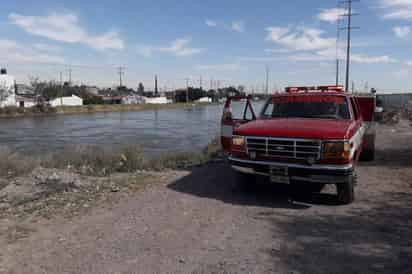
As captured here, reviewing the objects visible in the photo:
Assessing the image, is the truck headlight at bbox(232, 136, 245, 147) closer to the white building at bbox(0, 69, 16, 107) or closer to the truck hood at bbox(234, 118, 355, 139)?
the truck hood at bbox(234, 118, 355, 139)

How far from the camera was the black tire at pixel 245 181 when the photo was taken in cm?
655

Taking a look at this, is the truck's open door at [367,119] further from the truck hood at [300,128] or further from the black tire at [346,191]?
the black tire at [346,191]

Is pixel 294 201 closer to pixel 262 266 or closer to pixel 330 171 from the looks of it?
pixel 330 171

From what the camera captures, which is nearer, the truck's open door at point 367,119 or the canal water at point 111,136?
the truck's open door at point 367,119

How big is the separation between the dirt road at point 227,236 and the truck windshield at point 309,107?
1.48m

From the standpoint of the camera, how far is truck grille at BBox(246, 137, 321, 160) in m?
5.46

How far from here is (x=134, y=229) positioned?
4.81 metres

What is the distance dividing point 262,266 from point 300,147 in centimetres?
233

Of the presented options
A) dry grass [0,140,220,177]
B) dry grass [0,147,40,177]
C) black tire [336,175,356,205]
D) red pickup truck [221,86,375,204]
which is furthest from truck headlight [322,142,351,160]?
dry grass [0,147,40,177]

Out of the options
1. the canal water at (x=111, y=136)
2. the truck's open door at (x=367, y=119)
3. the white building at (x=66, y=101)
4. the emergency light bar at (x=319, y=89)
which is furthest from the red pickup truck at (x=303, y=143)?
the white building at (x=66, y=101)

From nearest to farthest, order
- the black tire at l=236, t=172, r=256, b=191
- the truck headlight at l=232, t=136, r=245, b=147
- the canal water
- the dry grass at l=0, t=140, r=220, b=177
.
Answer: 1. the truck headlight at l=232, t=136, r=245, b=147
2. the black tire at l=236, t=172, r=256, b=191
3. the dry grass at l=0, t=140, r=220, b=177
4. the canal water

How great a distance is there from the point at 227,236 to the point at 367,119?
5.59 m

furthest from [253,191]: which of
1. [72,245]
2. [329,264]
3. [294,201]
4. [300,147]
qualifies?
[72,245]

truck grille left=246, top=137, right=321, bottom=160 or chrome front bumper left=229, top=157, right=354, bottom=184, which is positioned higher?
truck grille left=246, top=137, right=321, bottom=160
